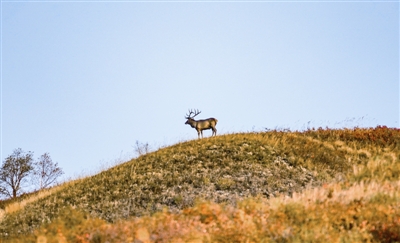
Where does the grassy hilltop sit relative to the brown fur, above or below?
below

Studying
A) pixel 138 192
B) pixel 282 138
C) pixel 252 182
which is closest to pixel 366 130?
pixel 282 138

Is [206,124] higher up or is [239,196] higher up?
[206,124]

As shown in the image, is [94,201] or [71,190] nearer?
[94,201]

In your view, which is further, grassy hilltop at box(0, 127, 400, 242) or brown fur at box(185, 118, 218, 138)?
brown fur at box(185, 118, 218, 138)

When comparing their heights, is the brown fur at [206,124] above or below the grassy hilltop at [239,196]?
above

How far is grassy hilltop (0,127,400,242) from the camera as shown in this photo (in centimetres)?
881

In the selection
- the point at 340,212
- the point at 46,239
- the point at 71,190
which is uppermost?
the point at 71,190

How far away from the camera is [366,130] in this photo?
25.4m

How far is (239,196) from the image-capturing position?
50.6ft

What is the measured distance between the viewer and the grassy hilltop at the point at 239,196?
28.9ft

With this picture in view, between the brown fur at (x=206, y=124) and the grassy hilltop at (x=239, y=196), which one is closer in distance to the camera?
the grassy hilltop at (x=239, y=196)

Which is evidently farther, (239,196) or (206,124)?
(206,124)

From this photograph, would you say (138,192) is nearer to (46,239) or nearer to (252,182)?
(252,182)

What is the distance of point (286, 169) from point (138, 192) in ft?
18.0
